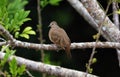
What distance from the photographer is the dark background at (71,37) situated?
26.0ft

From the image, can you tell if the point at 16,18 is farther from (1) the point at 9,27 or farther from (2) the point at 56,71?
(2) the point at 56,71

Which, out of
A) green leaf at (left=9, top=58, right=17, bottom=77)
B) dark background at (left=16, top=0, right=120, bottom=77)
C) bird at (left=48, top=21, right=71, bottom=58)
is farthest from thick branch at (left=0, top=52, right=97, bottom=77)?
dark background at (left=16, top=0, right=120, bottom=77)

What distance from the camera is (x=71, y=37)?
334 inches

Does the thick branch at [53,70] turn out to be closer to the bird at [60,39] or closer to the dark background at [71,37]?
the bird at [60,39]

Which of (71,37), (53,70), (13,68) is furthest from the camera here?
(71,37)

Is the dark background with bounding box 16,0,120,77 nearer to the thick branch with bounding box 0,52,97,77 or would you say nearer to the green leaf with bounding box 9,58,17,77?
the thick branch with bounding box 0,52,97,77

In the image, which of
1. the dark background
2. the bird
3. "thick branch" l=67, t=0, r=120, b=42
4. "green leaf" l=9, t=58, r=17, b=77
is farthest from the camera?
the dark background

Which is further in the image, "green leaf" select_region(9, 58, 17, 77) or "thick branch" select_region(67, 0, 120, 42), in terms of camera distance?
"thick branch" select_region(67, 0, 120, 42)

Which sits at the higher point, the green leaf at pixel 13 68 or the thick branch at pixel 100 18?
the thick branch at pixel 100 18

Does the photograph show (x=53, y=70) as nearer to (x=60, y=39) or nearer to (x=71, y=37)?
(x=60, y=39)

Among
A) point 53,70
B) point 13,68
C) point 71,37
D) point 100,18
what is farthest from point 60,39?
point 71,37

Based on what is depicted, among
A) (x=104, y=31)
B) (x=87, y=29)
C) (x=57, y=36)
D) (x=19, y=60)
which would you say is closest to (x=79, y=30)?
(x=87, y=29)

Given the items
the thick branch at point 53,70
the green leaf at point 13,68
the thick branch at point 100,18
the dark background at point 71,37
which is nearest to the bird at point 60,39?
the thick branch at point 100,18

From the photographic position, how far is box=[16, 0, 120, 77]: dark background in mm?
7929
